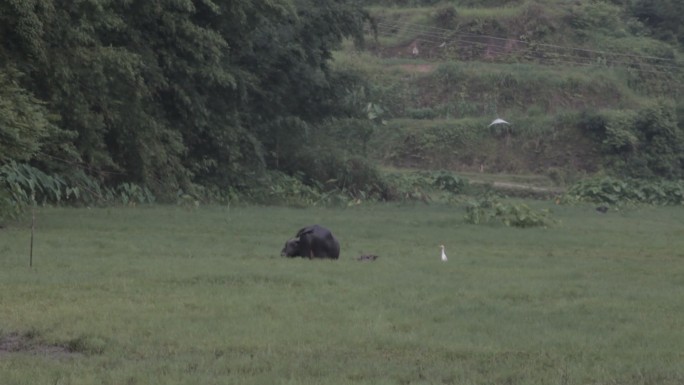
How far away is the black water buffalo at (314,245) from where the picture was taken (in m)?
16.9

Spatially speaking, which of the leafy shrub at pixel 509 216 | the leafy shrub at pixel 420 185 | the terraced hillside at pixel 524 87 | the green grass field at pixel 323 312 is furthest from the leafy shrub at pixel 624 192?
the green grass field at pixel 323 312

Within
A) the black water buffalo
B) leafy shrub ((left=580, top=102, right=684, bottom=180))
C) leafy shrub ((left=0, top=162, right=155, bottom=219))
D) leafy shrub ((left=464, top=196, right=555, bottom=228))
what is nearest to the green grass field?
the black water buffalo

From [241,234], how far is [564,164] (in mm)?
36296

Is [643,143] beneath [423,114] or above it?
beneath

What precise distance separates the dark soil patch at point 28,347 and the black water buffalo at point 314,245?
25.2ft

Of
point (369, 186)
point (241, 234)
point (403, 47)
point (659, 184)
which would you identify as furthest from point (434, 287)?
point (403, 47)

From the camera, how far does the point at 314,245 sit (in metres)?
16.9

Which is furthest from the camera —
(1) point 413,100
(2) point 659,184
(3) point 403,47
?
(3) point 403,47

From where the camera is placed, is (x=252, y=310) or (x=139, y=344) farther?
(x=252, y=310)

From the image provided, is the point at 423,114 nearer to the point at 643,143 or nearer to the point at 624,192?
the point at 643,143

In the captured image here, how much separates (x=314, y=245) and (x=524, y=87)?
4570cm

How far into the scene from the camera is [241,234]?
21172mm

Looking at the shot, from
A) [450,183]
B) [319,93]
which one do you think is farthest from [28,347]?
[450,183]

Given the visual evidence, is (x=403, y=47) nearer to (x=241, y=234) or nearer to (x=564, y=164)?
(x=564, y=164)
